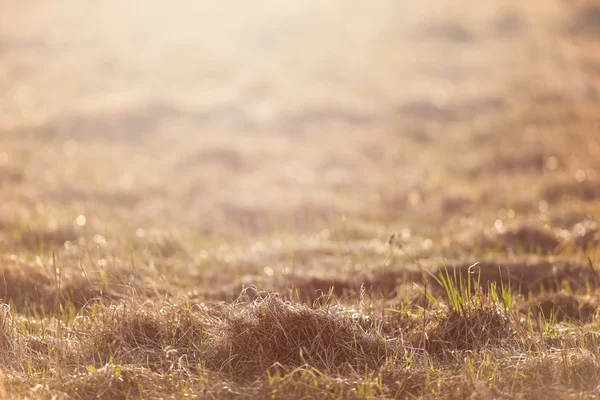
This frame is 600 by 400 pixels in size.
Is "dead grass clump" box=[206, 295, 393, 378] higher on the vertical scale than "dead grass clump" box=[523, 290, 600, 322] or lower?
higher

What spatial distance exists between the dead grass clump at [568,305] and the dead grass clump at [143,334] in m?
1.76

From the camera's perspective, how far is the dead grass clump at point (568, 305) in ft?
13.3

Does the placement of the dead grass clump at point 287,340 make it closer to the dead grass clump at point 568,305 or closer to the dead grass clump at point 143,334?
the dead grass clump at point 143,334

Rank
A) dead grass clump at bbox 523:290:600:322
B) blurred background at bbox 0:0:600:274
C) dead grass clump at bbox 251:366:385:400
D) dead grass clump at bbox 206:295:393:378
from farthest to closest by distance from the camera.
Answer: 1. blurred background at bbox 0:0:600:274
2. dead grass clump at bbox 523:290:600:322
3. dead grass clump at bbox 206:295:393:378
4. dead grass clump at bbox 251:366:385:400

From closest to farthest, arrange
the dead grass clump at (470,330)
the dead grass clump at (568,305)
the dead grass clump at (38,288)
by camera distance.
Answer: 1. the dead grass clump at (470,330)
2. the dead grass clump at (568,305)
3. the dead grass clump at (38,288)

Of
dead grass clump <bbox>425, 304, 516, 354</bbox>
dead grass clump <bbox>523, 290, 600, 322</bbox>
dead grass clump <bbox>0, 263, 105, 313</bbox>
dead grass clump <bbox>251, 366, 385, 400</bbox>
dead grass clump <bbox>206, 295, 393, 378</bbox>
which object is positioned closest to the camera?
dead grass clump <bbox>251, 366, 385, 400</bbox>

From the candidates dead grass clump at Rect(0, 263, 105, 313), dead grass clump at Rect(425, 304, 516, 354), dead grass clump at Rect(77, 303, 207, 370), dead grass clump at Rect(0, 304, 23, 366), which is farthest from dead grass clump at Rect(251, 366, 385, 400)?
dead grass clump at Rect(0, 263, 105, 313)

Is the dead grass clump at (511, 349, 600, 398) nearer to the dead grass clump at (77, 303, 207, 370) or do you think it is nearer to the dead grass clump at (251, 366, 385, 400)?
the dead grass clump at (251, 366, 385, 400)

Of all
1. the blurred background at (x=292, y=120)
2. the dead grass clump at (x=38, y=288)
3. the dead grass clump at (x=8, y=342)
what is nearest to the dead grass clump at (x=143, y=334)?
the dead grass clump at (x=8, y=342)

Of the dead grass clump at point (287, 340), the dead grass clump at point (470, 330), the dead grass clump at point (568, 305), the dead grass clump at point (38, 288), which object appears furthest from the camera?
the dead grass clump at point (38, 288)

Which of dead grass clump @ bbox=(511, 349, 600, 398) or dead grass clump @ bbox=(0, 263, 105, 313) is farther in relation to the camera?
dead grass clump @ bbox=(0, 263, 105, 313)

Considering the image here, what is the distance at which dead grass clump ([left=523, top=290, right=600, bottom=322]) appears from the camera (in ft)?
13.3

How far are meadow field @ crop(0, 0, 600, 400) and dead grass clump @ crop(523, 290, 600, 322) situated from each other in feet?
0.06

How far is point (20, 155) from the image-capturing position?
10195mm
